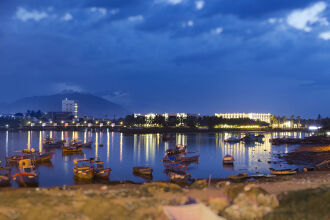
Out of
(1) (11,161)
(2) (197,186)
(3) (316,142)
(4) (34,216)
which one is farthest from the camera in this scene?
(3) (316,142)

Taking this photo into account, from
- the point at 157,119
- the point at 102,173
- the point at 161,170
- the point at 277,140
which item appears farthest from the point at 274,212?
the point at 157,119

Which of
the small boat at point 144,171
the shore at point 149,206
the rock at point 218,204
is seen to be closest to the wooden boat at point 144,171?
the small boat at point 144,171

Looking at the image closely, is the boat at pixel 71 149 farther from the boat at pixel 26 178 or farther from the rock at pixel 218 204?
the rock at pixel 218 204

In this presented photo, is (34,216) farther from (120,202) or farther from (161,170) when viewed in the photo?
(161,170)

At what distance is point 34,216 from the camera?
437 inches

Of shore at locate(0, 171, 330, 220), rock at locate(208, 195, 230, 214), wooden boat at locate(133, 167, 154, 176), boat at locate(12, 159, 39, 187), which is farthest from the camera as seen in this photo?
wooden boat at locate(133, 167, 154, 176)

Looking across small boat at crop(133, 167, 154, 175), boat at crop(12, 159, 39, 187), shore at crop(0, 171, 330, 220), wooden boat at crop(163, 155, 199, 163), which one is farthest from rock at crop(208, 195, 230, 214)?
wooden boat at crop(163, 155, 199, 163)

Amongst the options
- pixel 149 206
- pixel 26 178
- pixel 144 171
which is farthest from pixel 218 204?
pixel 144 171

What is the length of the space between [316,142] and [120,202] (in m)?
75.9

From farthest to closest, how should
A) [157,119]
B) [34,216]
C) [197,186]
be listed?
1. [157,119]
2. [197,186]
3. [34,216]

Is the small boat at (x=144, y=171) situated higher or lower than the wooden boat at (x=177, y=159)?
lower

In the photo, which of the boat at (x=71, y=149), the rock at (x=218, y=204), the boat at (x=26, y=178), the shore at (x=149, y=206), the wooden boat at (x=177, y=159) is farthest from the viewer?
the boat at (x=71, y=149)

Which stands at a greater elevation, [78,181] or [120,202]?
[120,202]

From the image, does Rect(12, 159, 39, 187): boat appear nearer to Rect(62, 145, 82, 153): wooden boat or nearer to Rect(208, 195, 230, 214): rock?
Rect(208, 195, 230, 214): rock
